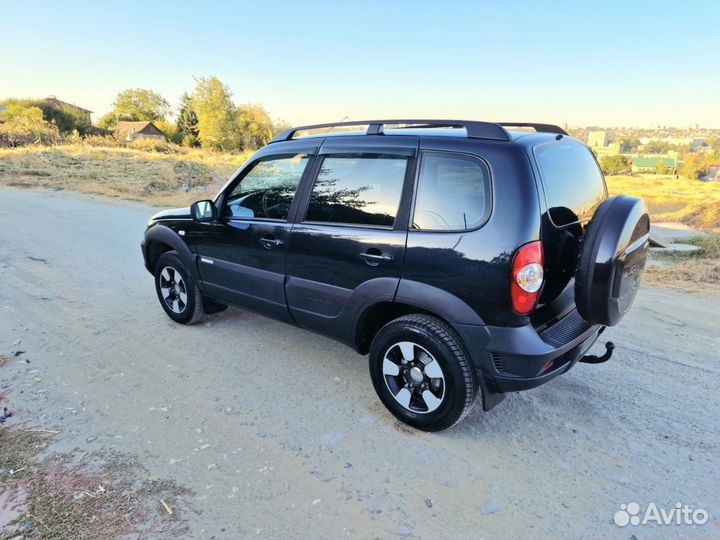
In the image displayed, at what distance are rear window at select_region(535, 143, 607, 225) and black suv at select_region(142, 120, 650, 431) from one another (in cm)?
1

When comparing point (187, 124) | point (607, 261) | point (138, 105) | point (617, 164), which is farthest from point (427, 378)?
point (138, 105)

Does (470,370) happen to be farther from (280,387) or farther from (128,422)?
(128,422)

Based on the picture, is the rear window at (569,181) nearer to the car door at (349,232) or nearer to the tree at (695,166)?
the car door at (349,232)

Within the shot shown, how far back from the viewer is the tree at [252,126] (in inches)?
1919

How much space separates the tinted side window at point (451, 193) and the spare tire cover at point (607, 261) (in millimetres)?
649

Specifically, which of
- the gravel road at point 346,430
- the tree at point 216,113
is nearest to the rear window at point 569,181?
the gravel road at point 346,430

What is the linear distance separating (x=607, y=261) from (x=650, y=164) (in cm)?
7167

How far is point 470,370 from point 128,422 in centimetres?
224

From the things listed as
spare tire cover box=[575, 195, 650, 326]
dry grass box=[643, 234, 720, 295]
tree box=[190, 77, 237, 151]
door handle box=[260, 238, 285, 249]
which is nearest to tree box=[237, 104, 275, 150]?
tree box=[190, 77, 237, 151]

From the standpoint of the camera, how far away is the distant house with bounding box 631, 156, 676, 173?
5856cm

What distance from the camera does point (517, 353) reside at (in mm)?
2463

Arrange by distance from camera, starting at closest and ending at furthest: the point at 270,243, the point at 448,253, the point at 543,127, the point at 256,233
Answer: the point at 448,253, the point at 543,127, the point at 270,243, the point at 256,233

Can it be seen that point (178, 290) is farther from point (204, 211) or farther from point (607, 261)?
point (607, 261)

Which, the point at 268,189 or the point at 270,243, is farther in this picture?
the point at 268,189
